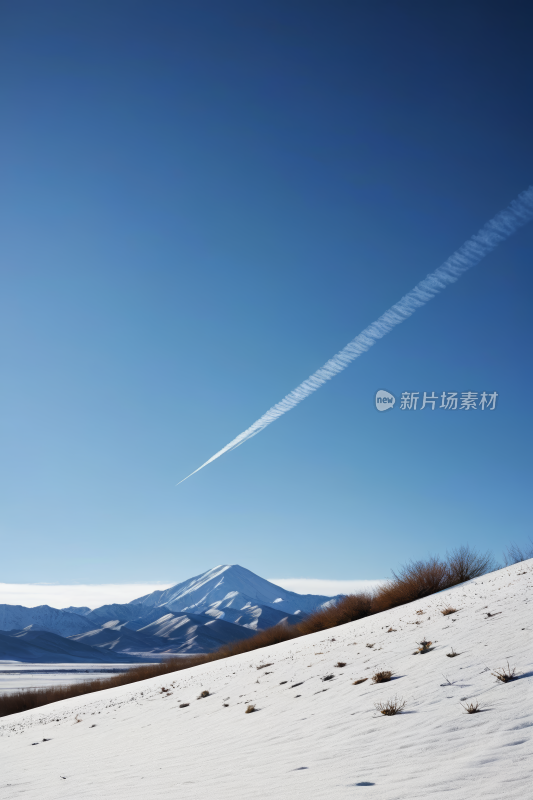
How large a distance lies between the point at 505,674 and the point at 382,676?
248 cm

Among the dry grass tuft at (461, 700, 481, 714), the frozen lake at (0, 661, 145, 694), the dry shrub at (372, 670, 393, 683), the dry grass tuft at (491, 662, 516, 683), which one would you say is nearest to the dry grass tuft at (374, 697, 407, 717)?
the dry grass tuft at (461, 700, 481, 714)

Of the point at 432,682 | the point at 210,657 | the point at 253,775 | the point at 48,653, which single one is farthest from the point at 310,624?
the point at 48,653

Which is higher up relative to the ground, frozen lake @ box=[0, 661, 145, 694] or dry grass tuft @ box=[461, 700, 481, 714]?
dry grass tuft @ box=[461, 700, 481, 714]

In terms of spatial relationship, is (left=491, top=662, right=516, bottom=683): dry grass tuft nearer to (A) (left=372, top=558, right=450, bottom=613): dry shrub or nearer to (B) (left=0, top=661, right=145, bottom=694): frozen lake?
(A) (left=372, top=558, right=450, bottom=613): dry shrub

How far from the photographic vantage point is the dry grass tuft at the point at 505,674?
22.3 ft

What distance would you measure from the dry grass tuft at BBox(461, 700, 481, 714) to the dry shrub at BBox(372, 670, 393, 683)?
2.40m

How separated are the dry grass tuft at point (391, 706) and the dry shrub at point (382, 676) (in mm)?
1151

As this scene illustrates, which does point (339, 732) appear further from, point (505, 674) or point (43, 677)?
point (43, 677)

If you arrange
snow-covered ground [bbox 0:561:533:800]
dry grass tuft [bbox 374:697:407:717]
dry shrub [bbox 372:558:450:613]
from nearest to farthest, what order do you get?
1. snow-covered ground [bbox 0:561:533:800]
2. dry grass tuft [bbox 374:697:407:717]
3. dry shrub [bbox 372:558:450:613]

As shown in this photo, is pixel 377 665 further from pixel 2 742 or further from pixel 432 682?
pixel 2 742

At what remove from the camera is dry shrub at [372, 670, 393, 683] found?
8.68 metres

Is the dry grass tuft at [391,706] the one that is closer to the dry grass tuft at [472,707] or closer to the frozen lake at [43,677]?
the dry grass tuft at [472,707]

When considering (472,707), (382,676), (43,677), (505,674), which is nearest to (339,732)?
(472,707)

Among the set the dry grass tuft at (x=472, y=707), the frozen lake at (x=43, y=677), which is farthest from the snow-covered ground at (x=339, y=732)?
the frozen lake at (x=43, y=677)
